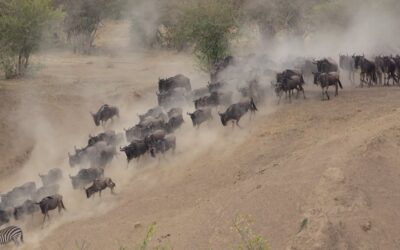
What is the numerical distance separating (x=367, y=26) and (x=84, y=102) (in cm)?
2103

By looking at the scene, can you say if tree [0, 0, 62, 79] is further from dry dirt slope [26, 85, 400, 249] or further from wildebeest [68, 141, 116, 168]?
dry dirt slope [26, 85, 400, 249]

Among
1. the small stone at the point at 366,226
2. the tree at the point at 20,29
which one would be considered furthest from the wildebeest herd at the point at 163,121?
the small stone at the point at 366,226

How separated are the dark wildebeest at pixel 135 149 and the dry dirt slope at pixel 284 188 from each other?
839mm

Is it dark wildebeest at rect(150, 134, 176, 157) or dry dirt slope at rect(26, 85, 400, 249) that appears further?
dark wildebeest at rect(150, 134, 176, 157)

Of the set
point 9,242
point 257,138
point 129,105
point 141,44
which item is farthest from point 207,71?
point 141,44

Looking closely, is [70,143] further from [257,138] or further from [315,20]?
[315,20]

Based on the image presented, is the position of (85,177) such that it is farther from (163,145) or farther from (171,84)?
(171,84)

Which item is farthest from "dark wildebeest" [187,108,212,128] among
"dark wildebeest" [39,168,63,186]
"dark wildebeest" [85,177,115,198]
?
"dark wildebeest" [39,168,63,186]

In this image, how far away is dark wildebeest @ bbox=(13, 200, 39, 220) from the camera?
21.5 meters

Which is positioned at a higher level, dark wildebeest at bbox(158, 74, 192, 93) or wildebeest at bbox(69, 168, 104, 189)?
dark wildebeest at bbox(158, 74, 192, 93)

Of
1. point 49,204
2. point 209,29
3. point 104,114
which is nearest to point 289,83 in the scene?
point 104,114

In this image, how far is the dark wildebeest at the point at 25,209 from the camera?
70.6ft

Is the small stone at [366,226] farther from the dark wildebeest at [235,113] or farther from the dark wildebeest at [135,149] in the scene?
the dark wildebeest at [135,149]

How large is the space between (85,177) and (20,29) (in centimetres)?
1818
